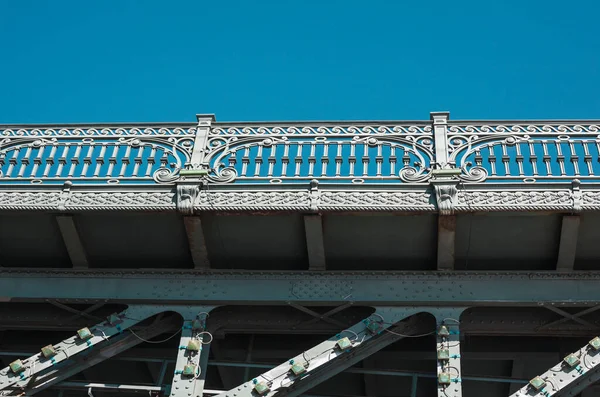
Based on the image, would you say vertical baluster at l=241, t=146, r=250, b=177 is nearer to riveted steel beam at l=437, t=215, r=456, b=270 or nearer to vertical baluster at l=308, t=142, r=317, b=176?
vertical baluster at l=308, t=142, r=317, b=176

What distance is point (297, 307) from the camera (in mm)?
11711

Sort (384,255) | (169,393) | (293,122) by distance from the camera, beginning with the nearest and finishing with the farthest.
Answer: (169,393), (384,255), (293,122)

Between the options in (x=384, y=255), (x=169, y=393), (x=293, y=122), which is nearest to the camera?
(x=169, y=393)

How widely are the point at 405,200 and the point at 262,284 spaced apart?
2443 millimetres

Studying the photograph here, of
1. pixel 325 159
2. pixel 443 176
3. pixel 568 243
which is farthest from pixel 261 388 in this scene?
pixel 568 243

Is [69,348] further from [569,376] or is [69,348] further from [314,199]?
[569,376]

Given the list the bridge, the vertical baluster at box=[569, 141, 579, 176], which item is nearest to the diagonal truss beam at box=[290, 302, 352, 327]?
the bridge

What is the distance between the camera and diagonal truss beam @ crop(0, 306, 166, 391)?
11086 mm

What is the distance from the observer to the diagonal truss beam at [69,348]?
1109 cm

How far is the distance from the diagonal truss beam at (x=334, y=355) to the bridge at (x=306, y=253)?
28 mm

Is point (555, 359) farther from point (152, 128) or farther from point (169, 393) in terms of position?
point (152, 128)

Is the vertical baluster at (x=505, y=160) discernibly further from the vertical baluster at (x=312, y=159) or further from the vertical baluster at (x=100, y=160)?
the vertical baluster at (x=100, y=160)

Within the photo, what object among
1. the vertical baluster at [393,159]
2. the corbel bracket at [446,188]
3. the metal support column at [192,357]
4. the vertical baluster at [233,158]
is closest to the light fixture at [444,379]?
the corbel bracket at [446,188]

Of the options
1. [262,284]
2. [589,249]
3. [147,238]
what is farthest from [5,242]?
[589,249]
